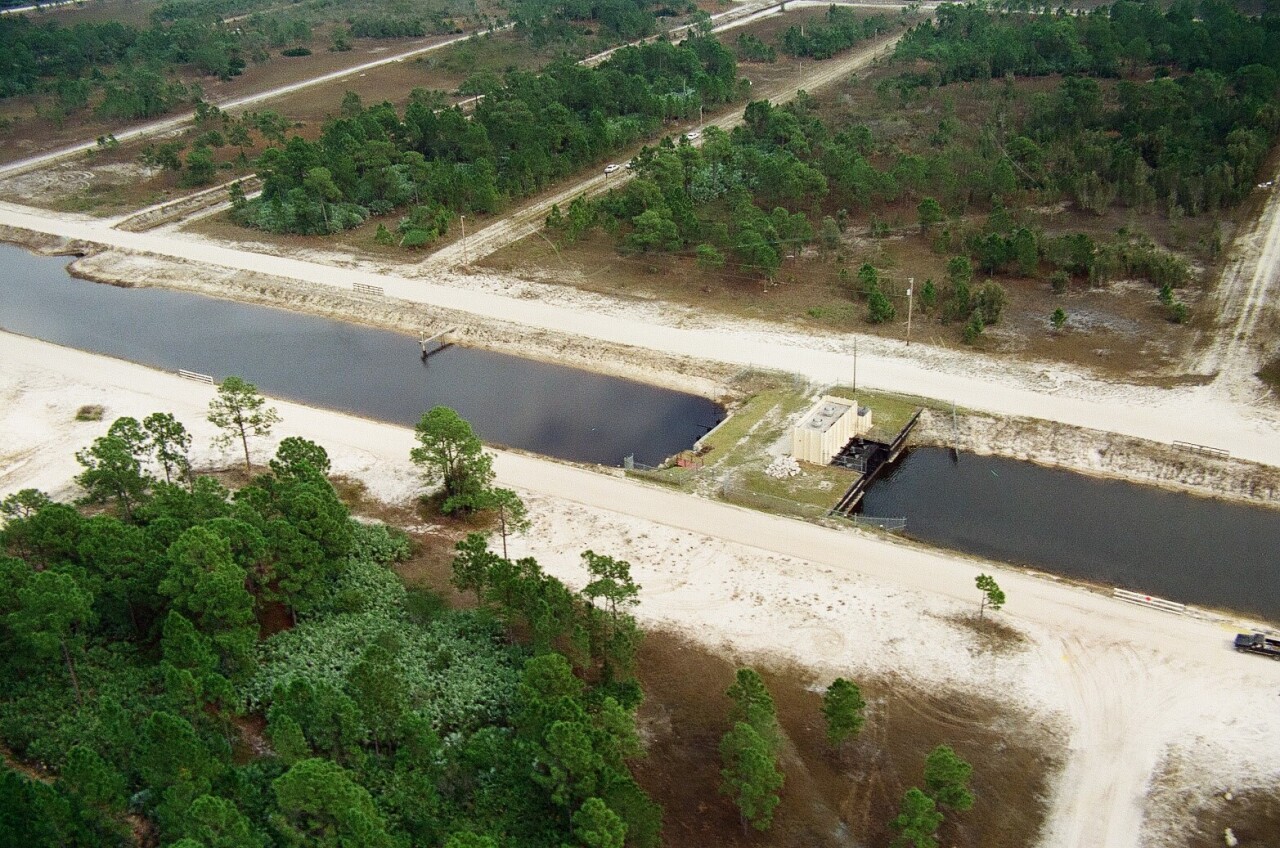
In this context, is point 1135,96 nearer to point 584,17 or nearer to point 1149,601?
point 1149,601

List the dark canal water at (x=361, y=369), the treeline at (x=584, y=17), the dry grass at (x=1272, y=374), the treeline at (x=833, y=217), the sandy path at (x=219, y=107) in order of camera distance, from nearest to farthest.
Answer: the dry grass at (x=1272, y=374), the dark canal water at (x=361, y=369), the treeline at (x=833, y=217), the sandy path at (x=219, y=107), the treeline at (x=584, y=17)

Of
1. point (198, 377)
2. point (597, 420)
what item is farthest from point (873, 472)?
point (198, 377)

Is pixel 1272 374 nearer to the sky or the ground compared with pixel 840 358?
nearer to the ground

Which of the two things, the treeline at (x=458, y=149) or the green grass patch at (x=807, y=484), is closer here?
the green grass patch at (x=807, y=484)

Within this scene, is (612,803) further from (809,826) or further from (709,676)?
(709,676)

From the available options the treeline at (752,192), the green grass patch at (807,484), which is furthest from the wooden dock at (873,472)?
the treeline at (752,192)

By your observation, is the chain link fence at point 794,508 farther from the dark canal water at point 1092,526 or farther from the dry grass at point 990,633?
the dry grass at point 990,633

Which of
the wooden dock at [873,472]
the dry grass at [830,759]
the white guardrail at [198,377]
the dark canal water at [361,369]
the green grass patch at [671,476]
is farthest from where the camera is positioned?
the white guardrail at [198,377]

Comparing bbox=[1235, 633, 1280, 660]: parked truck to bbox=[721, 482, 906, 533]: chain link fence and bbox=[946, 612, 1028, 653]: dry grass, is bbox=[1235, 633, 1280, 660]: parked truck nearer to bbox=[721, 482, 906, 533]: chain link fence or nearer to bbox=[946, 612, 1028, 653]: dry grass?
bbox=[946, 612, 1028, 653]: dry grass
